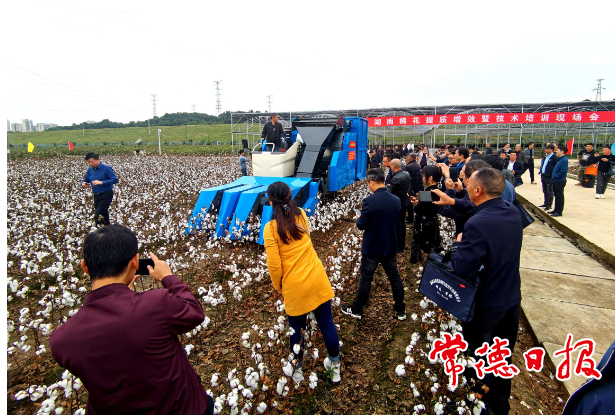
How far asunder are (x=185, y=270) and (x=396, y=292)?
403 centimetres

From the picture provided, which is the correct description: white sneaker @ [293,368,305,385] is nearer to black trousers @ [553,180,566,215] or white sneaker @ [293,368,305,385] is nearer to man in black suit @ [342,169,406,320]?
man in black suit @ [342,169,406,320]

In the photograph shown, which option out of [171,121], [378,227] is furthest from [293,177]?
[171,121]

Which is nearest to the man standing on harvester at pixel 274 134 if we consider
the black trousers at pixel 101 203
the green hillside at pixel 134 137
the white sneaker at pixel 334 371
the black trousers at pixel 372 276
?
the black trousers at pixel 101 203

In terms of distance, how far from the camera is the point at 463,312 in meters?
2.85

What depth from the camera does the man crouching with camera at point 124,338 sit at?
155cm

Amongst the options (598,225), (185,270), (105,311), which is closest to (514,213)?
(105,311)

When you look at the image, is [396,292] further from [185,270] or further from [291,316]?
[185,270]

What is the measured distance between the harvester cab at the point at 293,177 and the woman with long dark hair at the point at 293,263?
11.4 ft

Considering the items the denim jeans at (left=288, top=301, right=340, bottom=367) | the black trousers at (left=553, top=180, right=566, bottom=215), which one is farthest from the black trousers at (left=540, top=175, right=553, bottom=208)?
the denim jeans at (left=288, top=301, right=340, bottom=367)

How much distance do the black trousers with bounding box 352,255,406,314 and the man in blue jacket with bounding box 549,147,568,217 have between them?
24.2ft

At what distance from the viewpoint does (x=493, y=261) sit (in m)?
2.75

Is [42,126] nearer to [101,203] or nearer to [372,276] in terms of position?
[101,203]

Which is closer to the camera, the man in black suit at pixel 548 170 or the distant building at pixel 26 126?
the man in black suit at pixel 548 170

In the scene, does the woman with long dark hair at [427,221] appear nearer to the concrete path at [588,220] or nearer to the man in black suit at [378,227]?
the man in black suit at [378,227]
